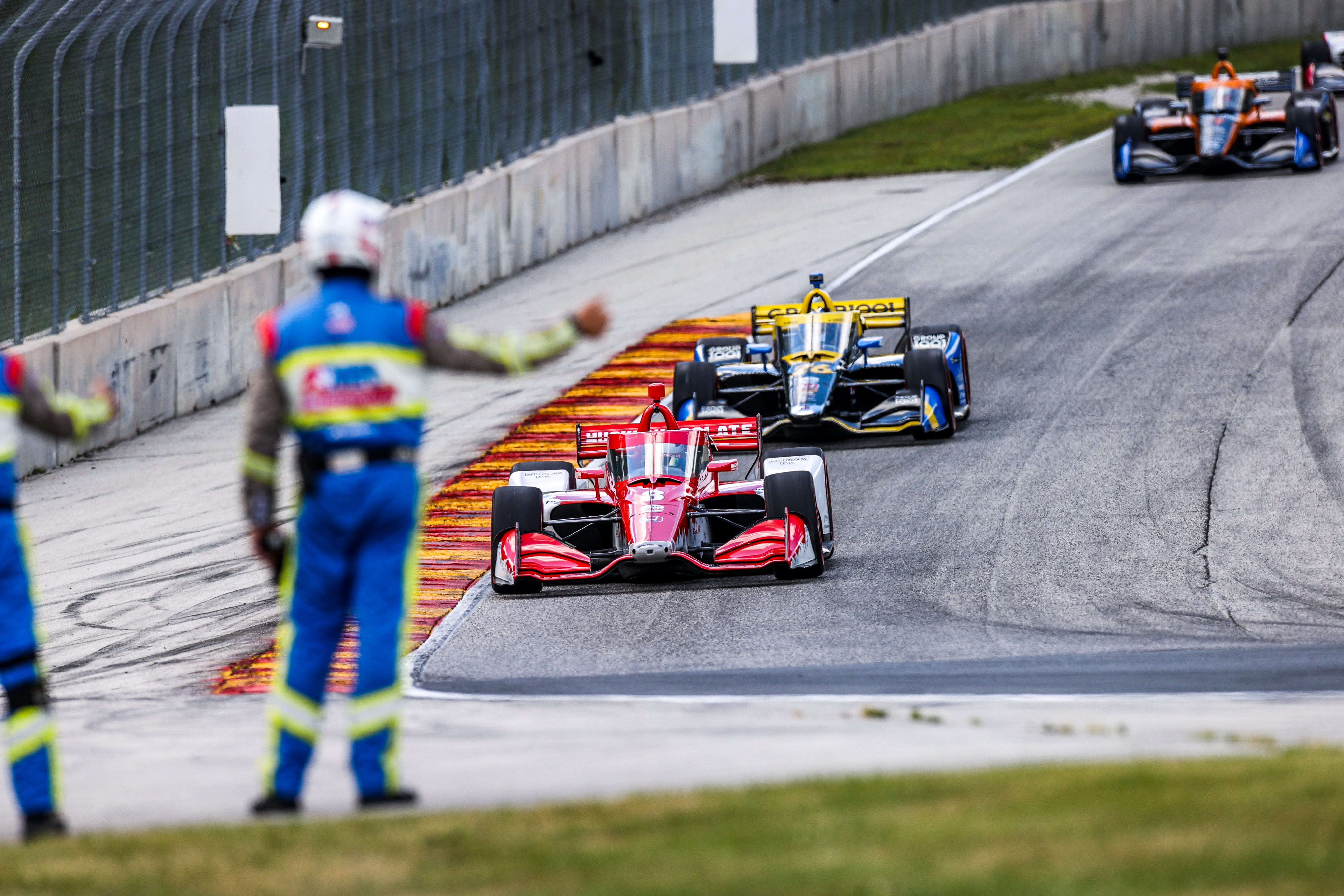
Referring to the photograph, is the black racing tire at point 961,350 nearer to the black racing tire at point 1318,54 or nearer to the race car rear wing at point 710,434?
the race car rear wing at point 710,434

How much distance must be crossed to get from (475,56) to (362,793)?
21.5 m

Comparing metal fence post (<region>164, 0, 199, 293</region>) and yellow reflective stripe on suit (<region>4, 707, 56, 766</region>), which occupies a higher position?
metal fence post (<region>164, 0, 199, 293</region>)

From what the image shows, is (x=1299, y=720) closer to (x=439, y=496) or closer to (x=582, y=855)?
(x=582, y=855)

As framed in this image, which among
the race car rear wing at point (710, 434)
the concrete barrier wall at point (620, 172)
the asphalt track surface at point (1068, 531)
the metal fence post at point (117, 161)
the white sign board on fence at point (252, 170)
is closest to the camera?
the asphalt track surface at point (1068, 531)

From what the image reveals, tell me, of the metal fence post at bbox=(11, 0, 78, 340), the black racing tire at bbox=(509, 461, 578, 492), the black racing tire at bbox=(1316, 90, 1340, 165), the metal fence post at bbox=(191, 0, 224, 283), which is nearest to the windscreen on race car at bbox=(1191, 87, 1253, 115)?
the black racing tire at bbox=(1316, 90, 1340, 165)

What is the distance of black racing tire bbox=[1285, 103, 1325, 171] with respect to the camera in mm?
28125

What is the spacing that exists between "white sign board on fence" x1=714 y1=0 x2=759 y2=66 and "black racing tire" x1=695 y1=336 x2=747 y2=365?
15.4m

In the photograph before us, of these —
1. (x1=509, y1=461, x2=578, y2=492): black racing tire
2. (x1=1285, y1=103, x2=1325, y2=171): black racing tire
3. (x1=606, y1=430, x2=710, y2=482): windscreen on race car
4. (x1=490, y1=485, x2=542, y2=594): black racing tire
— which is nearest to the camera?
(x1=490, y1=485, x2=542, y2=594): black racing tire

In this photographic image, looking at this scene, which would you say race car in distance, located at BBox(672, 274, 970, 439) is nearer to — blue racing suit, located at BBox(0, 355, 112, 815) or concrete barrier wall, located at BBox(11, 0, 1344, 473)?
concrete barrier wall, located at BBox(11, 0, 1344, 473)

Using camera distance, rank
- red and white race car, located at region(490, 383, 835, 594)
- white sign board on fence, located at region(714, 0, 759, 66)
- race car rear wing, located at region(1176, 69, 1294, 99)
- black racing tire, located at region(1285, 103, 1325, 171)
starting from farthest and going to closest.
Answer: white sign board on fence, located at region(714, 0, 759, 66) → black racing tire, located at region(1285, 103, 1325, 171) → race car rear wing, located at region(1176, 69, 1294, 99) → red and white race car, located at region(490, 383, 835, 594)

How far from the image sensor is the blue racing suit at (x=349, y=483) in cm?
630

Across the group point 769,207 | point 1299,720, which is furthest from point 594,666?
point 769,207

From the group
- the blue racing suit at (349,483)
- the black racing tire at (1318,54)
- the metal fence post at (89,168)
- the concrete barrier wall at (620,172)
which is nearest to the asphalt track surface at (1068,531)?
the blue racing suit at (349,483)

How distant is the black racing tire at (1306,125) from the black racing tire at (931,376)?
13269 mm
